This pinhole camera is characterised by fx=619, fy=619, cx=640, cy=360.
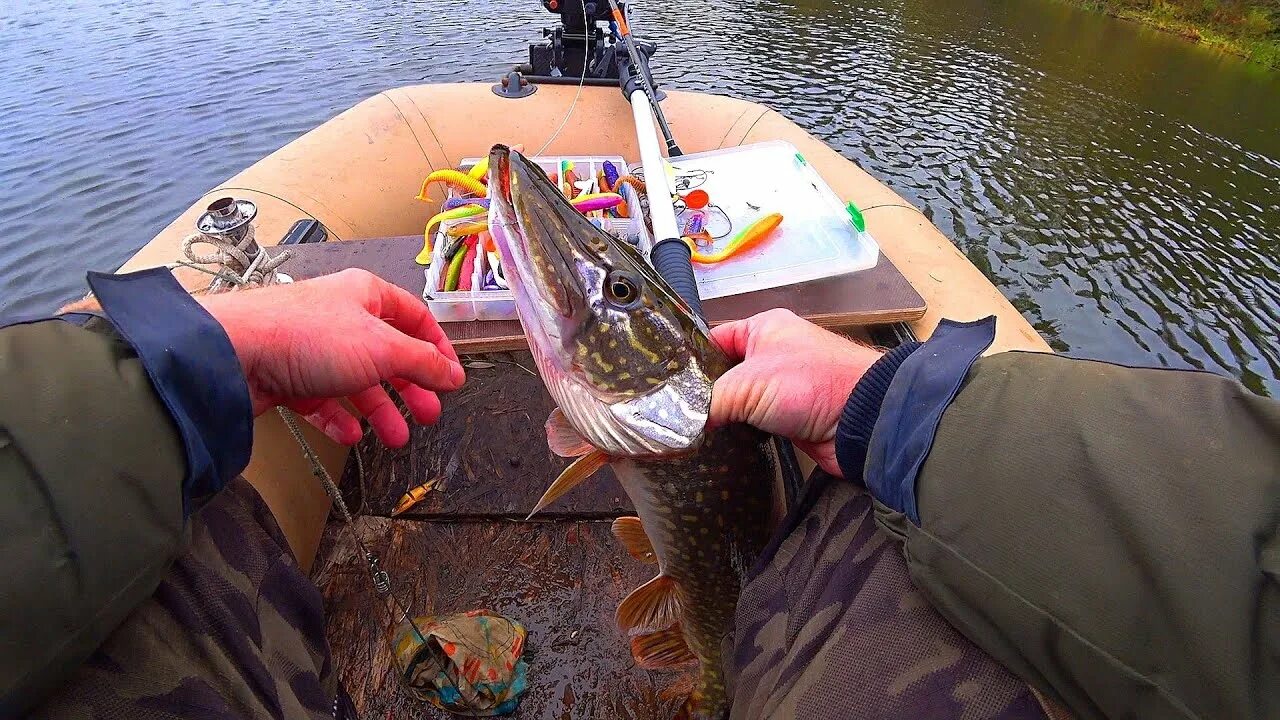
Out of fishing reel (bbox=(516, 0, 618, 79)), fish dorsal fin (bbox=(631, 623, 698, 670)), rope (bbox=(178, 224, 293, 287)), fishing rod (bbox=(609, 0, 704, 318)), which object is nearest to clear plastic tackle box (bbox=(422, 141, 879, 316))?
fishing rod (bbox=(609, 0, 704, 318))

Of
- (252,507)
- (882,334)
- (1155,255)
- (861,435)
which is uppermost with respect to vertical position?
(861,435)

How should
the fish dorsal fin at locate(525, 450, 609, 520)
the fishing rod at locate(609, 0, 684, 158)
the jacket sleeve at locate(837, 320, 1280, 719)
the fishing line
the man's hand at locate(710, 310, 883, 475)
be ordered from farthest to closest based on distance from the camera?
the fishing line → the fishing rod at locate(609, 0, 684, 158) → the fish dorsal fin at locate(525, 450, 609, 520) → the man's hand at locate(710, 310, 883, 475) → the jacket sleeve at locate(837, 320, 1280, 719)

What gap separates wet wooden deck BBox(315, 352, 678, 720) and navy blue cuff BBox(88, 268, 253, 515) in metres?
1.23

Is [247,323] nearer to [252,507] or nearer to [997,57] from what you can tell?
[252,507]

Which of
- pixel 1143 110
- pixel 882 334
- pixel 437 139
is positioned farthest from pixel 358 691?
pixel 1143 110

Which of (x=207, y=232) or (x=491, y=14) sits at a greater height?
(x=207, y=232)

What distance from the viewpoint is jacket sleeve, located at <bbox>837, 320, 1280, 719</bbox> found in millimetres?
599

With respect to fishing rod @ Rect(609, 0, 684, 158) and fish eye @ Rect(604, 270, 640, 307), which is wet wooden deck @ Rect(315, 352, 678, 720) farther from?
fishing rod @ Rect(609, 0, 684, 158)

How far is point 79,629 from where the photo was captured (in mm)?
688

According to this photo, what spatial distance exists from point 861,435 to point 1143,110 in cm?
1112

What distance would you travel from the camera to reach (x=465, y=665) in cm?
174

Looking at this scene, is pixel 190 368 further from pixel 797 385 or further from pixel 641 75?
pixel 641 75

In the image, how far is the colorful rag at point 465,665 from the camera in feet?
5.67

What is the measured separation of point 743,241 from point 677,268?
0.48 m
